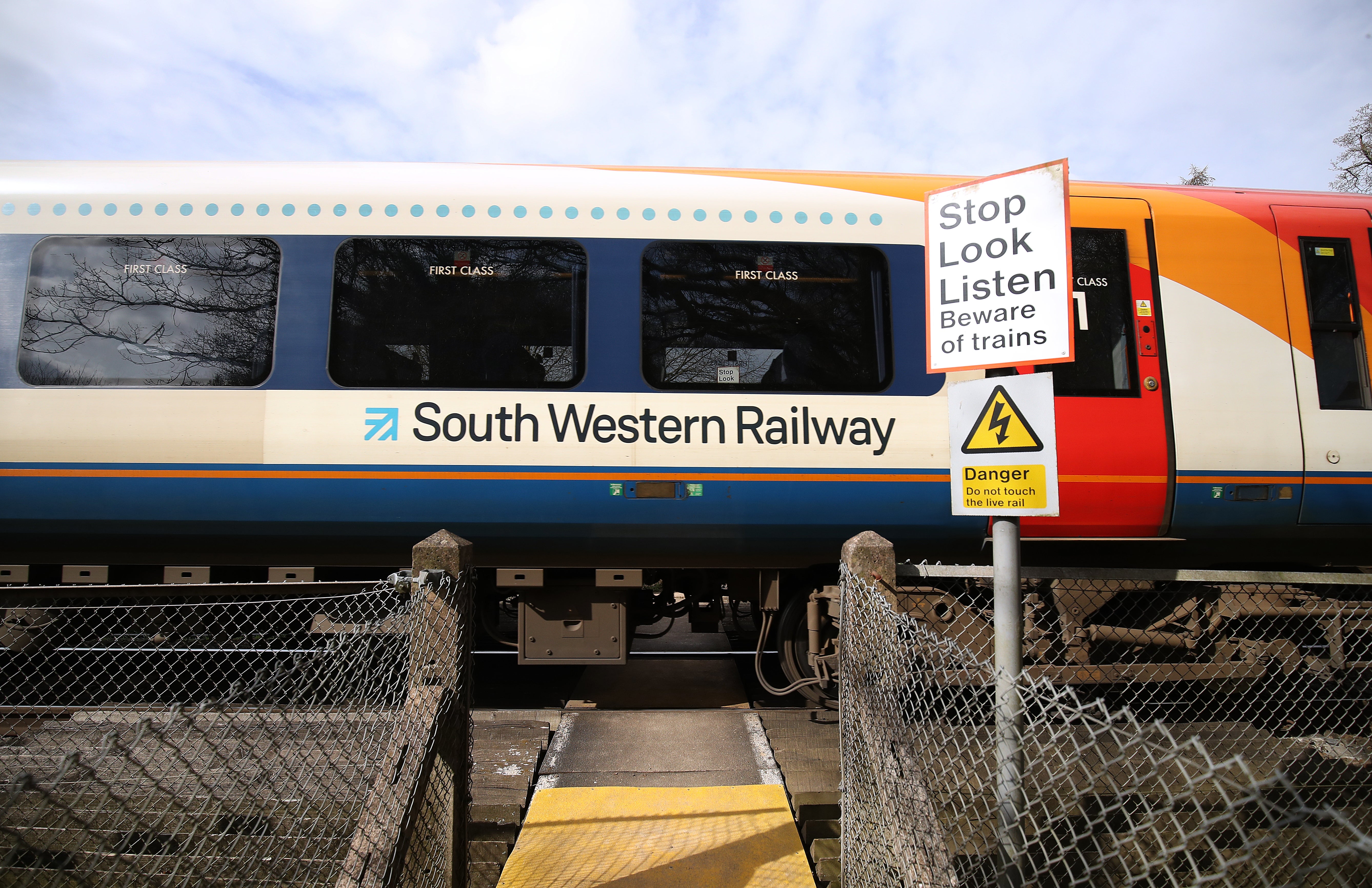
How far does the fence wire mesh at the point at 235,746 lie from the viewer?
2361 millimetres

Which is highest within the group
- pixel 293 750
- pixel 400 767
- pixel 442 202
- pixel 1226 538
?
pixel 442 202

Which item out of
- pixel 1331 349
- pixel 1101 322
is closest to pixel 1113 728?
pixel 1101 322

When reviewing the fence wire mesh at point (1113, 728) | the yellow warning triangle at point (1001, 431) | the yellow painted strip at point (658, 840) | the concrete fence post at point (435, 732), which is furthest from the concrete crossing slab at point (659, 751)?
the yellow warning triangle at point (1001, 431)

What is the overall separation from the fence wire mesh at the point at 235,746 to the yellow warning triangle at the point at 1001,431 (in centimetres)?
191

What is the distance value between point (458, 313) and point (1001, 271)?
3129 mm

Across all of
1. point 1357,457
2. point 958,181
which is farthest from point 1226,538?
point 958,181

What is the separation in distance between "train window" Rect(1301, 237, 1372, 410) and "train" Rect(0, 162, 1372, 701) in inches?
0.7

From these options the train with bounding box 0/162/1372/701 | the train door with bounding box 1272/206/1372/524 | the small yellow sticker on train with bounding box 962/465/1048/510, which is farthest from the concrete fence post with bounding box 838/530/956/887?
the train door with bounding box 1272/206/1372/524

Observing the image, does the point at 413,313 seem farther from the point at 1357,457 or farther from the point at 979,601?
the point at 1357,457

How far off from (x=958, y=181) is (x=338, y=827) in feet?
16.3

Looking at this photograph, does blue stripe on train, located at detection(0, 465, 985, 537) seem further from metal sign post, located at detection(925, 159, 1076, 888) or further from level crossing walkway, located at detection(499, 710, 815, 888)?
metal sign post, located at detection(925, 159, 1076, 888)

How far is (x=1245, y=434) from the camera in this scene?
4.29 meters

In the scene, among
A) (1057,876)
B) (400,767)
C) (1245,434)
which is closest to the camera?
(400,767)

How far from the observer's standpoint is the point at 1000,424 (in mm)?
2398
